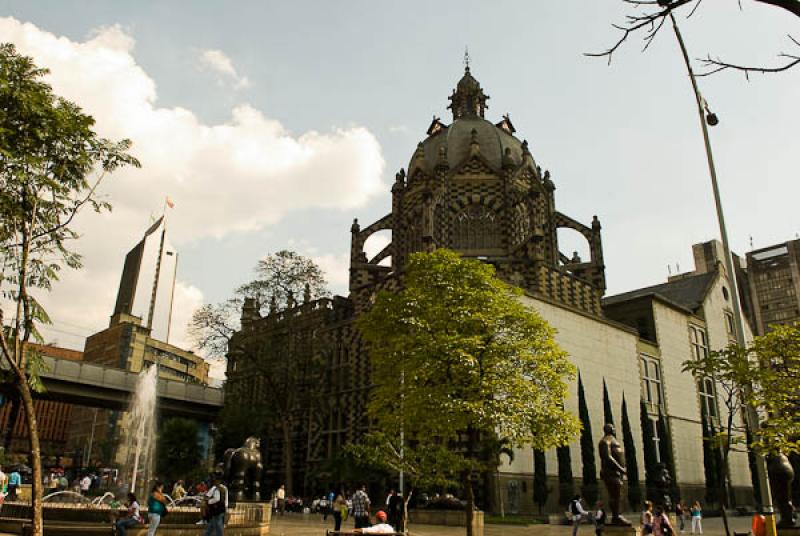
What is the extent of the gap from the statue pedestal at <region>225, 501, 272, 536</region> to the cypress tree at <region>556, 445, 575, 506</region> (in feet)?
73.0

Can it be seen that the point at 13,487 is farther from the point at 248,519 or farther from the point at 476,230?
the point at 476,230

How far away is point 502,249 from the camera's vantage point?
5059cm

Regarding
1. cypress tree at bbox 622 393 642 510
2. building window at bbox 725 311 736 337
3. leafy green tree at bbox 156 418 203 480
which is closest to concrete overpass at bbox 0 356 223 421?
leafy green tree at bbox 156 418 203 480

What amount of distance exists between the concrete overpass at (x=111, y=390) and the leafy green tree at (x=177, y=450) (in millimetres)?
2580

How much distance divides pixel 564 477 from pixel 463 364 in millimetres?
19674

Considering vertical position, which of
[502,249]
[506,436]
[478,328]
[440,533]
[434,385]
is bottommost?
[440,533]

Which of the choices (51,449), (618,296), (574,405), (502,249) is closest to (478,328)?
(574,405)

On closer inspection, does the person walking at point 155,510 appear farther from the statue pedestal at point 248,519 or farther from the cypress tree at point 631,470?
the cypress tree at point 631,470

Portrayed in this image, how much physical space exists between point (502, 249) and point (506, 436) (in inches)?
1140

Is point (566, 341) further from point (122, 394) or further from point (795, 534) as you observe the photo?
point (122, 394)

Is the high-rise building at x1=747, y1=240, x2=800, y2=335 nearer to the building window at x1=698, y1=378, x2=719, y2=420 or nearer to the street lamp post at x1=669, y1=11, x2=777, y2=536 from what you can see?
the building window at x1=698, y1=378, x2=719, y2=420

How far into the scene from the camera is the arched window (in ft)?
169

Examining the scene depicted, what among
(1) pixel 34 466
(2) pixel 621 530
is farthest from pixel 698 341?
(1) pixel 34 466

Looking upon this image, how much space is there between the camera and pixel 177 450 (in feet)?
177
